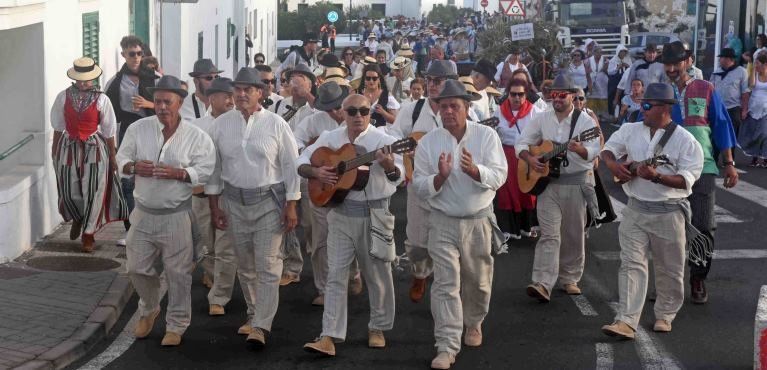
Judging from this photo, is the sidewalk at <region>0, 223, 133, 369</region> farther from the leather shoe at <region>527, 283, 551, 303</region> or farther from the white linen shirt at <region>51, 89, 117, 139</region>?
the leather shoe at <region>527, 283, 551, 303</region>

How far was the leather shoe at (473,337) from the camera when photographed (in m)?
9.44

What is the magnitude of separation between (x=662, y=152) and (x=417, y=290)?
2.45m

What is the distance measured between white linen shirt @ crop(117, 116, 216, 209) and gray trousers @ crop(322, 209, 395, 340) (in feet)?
3.21

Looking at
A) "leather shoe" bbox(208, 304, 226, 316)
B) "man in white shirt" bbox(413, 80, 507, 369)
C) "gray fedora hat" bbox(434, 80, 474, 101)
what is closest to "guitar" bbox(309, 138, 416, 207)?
"man in white shirt" bbox(413, 80, 507, 369)

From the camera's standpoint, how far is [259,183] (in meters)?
9.38

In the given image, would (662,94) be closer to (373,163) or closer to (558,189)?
(558,189)

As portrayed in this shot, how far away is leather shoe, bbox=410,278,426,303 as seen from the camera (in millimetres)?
10906

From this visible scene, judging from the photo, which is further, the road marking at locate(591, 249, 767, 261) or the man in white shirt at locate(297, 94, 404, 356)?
the road marking at locate(591, 249, 767, 261)

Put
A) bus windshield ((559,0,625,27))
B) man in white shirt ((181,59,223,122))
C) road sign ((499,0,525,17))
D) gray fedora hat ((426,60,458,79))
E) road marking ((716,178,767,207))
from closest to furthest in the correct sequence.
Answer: gray fedora hat ((426,60,458,79)) < man in white shirt ((181,59,223,122)) < road marking ((716,178,767,207)) < road sign ((499,0,525,17)) < bus windshield ((559,0,625,27))

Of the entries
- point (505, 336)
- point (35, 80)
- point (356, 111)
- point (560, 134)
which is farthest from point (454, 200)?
point (35, 80)

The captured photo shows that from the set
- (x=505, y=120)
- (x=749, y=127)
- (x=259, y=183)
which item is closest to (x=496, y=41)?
(x=749, y=127)

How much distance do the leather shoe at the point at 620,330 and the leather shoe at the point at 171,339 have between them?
302 centimetres

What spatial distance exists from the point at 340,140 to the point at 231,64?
2611 centimetres

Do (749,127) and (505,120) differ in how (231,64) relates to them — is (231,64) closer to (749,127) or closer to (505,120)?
(749,127)
